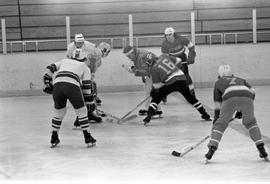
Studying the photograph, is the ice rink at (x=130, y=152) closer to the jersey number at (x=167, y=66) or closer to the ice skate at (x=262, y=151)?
the ice skate at (x=262, y=151)

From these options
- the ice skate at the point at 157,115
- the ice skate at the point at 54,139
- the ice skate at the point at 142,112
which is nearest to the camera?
the ice skate at the point at 54,139

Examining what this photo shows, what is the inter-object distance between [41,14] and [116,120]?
6456mm

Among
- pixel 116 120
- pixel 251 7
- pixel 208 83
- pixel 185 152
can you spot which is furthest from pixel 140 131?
pixel 251 7

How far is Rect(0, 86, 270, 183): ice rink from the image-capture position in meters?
5.29

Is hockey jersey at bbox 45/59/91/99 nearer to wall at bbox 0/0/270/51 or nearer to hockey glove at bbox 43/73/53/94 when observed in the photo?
hockey glove at bbox 43/73/53/94

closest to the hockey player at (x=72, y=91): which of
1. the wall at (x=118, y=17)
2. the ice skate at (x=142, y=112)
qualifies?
the ice skate at (x=142, y=112)

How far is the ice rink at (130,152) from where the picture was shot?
5.29 meters

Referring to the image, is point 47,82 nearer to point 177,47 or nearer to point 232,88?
point 232,88

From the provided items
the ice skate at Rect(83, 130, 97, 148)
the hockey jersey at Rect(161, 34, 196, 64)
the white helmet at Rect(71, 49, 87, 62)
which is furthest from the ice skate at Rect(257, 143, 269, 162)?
the hockey jersey at Rect(161, 34, 196, 64)

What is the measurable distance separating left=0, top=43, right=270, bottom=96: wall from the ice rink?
109 inches

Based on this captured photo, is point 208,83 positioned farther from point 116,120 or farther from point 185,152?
point 185,152

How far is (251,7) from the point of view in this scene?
14.7 metres

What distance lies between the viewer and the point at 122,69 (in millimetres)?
12594

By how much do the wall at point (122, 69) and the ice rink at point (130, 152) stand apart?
2777 mm
